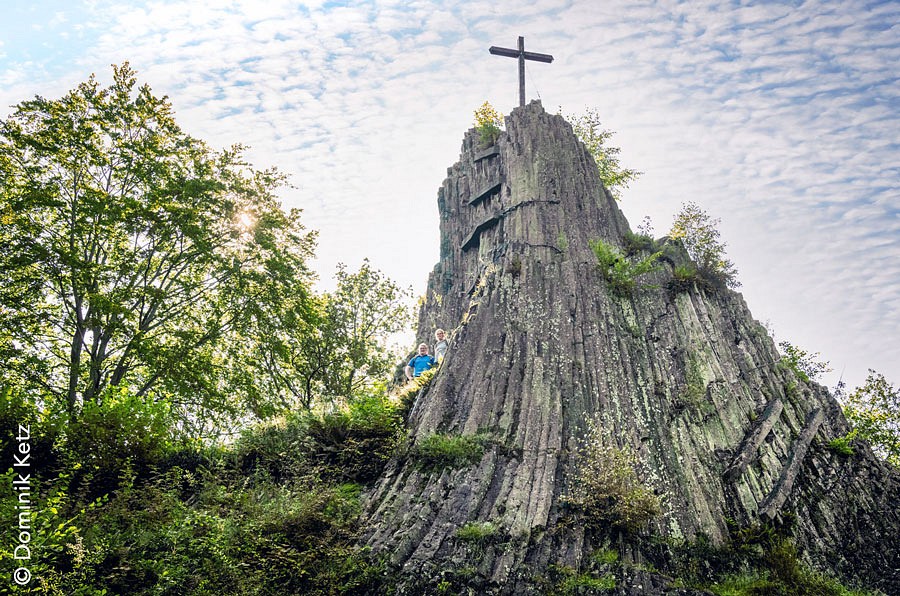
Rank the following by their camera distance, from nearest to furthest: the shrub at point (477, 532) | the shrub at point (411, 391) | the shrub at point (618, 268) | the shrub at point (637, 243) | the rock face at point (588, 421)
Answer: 1. the shrub at point (477, 532)
2. the rock face at point (588, 421)
3. the shrub at point (411, 391)
4. the shrub at point (618, 268)
5. the shrub at point (637, 243)

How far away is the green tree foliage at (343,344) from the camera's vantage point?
92.6ft

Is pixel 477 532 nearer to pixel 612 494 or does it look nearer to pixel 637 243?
pixel 612 494

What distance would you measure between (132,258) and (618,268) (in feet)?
57.6

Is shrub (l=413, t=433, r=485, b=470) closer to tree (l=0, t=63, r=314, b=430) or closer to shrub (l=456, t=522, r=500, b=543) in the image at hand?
shrub (l=456, t=522, r=500, b=543)

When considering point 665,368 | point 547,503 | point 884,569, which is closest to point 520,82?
point 665,368

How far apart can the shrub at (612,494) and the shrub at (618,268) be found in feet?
22.5

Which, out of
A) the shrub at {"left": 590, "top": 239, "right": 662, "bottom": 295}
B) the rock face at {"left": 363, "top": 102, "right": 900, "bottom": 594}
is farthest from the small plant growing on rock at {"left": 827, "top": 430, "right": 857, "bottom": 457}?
the shrub at {"left": 590, "top": 239, "right": 662, "bottom": 295}

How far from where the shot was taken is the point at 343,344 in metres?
30.3

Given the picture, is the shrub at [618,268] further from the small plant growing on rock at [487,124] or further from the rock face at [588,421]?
the small plant growing on rock at [487,124]

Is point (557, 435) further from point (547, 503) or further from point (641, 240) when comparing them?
point (641, 240)

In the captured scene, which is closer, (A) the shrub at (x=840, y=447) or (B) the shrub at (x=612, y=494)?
(B) the shrub at (x=612, y=494)

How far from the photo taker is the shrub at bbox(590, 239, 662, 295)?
765 inches

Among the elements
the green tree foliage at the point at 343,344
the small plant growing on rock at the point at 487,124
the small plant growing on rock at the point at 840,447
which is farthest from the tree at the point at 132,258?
the small plant growing on rock at the point at 840,447

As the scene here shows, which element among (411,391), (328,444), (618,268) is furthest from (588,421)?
(328,444)
